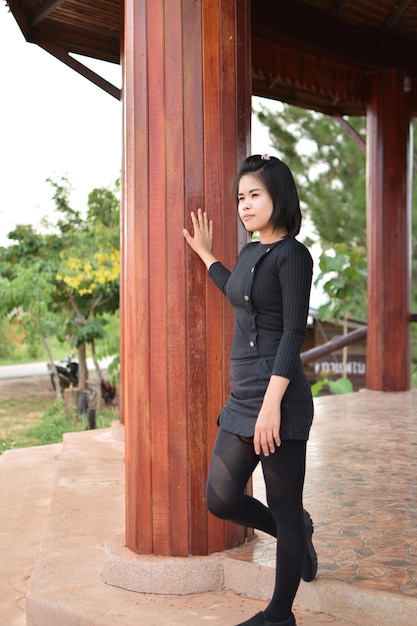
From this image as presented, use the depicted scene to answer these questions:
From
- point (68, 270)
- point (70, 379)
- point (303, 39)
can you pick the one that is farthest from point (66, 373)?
point (303, 39)

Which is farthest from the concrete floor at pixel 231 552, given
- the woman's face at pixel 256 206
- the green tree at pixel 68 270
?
the green tree at pixel 68 270

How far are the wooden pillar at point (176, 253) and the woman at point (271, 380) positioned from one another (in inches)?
15.2

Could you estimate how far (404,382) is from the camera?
721 cm

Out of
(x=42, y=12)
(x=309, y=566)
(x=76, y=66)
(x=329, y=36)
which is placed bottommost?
(x=309, y=566)

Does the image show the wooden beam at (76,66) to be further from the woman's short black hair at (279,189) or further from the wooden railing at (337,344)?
the woman's short black hair at (279,189)

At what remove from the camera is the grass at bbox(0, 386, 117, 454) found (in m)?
8.86

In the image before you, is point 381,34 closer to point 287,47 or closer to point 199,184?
point 287,47

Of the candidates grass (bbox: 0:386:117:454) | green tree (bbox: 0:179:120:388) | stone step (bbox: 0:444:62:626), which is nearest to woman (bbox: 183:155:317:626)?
stone step (bbox: 0:444:62:626)

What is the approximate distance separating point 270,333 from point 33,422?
24.5ft

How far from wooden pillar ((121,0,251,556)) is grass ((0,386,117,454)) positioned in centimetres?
593

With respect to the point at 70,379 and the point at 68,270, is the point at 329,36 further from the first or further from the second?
the point at 70,379

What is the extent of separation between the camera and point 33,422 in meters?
9.35

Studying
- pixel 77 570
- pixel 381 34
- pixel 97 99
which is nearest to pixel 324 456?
pixel 77 570

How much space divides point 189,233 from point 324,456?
2234mm
